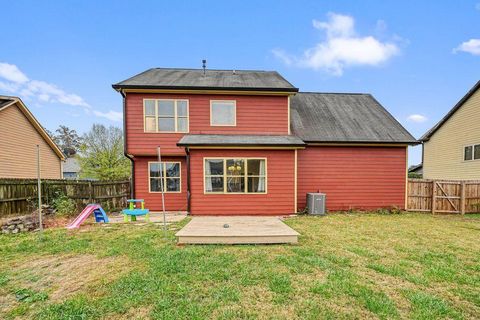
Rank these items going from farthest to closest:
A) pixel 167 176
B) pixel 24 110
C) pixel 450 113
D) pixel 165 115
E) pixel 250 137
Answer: pixel 450 113
pixel 24 110
pixel 167 176
pixel 165 115
pixel 250 137

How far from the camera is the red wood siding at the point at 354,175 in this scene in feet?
33.5

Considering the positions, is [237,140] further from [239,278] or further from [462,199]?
[462,199]

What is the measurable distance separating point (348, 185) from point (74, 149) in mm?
57355

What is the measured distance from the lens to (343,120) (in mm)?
11375

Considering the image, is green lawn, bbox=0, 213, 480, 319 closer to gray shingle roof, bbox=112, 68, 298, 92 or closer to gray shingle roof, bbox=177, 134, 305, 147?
gray shingle roof, bbox=177, 134, 305, 147

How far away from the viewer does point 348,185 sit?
10.3m

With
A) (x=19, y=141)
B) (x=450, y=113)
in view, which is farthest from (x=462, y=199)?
(x=19, y=141)

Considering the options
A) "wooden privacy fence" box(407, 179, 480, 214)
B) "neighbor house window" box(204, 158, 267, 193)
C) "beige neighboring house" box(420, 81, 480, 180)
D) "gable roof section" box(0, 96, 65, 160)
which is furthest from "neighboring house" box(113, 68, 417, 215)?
"gable roof section" box(0, 96, 65, 160)

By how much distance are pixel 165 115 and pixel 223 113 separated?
2.58 m

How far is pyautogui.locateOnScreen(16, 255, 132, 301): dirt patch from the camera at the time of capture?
337 centimetres

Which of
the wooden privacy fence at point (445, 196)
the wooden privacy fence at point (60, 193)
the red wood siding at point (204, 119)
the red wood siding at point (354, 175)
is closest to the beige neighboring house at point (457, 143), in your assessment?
the wooden privacy fence at point (445, 196)

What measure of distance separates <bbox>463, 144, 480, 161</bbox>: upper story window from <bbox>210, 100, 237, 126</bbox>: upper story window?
14254 mm

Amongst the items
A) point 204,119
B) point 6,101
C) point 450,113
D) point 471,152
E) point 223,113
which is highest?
point 6,101

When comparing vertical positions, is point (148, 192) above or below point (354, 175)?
below
